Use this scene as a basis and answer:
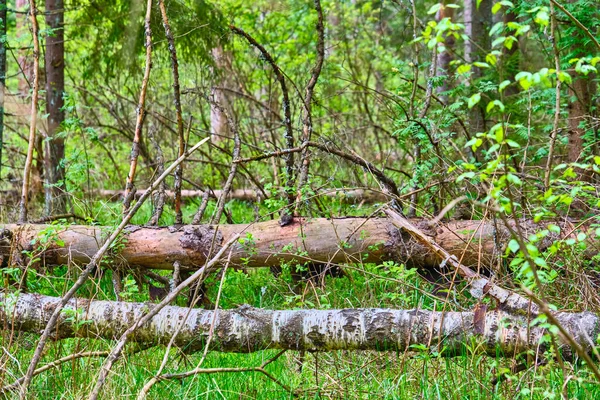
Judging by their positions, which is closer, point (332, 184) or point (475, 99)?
point (475, 99)

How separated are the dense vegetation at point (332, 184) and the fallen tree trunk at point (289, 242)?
124 mm

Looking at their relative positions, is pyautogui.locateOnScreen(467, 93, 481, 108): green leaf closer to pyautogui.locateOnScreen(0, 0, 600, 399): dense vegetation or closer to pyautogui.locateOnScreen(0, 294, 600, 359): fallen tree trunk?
pyautogui.locateOnScreen(0, 0, 600, 399): dense vegetation

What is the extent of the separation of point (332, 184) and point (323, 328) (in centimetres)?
287

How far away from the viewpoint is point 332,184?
7043 millimetres

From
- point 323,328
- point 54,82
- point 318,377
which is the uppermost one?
point 54,82

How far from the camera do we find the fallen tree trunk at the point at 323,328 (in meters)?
4.02

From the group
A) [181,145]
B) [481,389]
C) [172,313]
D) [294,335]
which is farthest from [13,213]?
[481,389]

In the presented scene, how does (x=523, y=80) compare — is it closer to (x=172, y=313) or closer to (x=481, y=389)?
(x=481, y=389)

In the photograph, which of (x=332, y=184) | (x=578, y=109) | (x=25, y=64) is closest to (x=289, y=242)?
(x=332, y=184)

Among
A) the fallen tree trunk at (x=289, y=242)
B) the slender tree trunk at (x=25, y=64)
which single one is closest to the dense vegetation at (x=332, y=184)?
the fallen tree trunk at (x=289, y=242)

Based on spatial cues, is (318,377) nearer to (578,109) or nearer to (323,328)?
(323,328)

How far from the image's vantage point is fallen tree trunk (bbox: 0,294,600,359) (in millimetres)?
4020

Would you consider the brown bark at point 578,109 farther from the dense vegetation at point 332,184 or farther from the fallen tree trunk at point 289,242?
the fallen tree trunk at point 289,242

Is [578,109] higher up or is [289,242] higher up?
[578,109]
